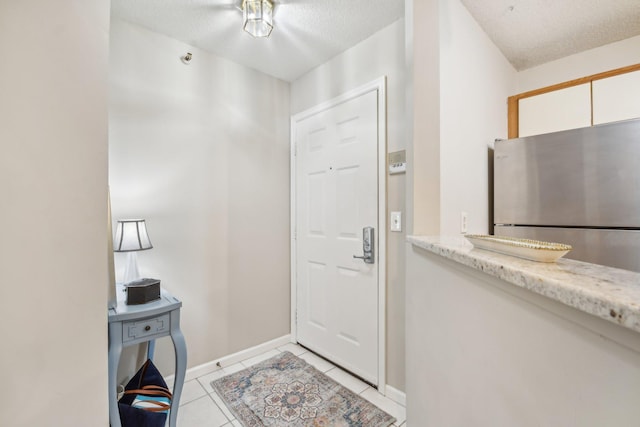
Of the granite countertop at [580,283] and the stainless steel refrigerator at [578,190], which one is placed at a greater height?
the stainless steel refrigerator at [578,190]

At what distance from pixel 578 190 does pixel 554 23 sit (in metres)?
1.11

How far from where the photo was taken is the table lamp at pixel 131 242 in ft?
5.20

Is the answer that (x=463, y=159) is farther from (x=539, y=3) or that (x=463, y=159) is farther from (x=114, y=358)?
(x=114, y=358)

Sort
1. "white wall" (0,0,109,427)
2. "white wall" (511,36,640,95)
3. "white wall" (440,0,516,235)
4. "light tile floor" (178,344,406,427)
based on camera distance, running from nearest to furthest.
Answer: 1. "white wall" (0,0,109,427)
2. "white wall" (440,0,516,235)
3. "light tile floor" (178,344,406,427)
4. "white wall" (511,36,640,95)

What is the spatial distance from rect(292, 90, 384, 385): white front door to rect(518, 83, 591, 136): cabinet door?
1.35 m

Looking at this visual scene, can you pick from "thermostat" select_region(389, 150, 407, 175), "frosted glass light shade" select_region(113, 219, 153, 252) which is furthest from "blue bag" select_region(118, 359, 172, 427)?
Result: "thermostat" select_region(389, 150, 407, 175)

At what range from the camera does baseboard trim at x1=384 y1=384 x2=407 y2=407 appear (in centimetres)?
176

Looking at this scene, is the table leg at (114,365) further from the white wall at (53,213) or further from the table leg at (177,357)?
the white wall at (53,213)

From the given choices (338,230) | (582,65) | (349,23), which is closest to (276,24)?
(349,23)

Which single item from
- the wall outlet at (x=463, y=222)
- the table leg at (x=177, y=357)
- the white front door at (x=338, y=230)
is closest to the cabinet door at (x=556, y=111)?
the wall outlet at (x=463, y=222)

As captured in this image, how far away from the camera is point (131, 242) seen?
160 cm

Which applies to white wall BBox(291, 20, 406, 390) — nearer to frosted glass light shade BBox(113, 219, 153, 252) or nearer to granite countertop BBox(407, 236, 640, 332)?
granite countertop BBox(407, 236, 640, 332)

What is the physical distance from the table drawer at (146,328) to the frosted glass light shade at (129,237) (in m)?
0.41

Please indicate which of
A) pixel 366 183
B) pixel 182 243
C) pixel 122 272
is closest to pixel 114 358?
pixel 122 272
